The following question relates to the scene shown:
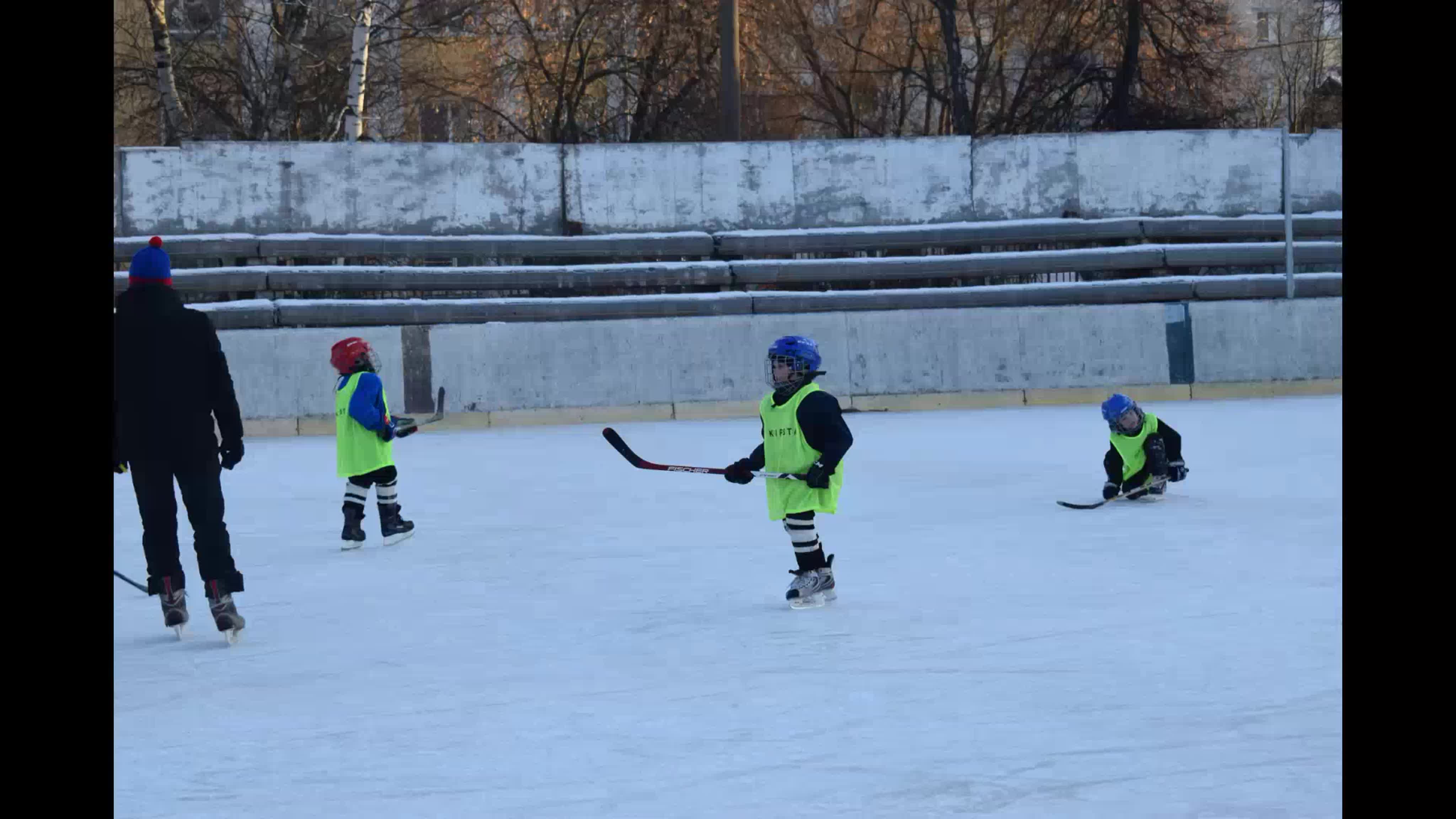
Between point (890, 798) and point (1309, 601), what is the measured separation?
328 centimetres

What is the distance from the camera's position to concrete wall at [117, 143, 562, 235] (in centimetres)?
1883

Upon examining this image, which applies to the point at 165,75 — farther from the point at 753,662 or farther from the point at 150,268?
the point at 753,662

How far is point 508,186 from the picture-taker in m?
19.6

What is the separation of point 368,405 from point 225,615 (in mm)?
3088

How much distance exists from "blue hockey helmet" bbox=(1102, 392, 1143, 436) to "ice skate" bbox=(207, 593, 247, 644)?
5.55 m

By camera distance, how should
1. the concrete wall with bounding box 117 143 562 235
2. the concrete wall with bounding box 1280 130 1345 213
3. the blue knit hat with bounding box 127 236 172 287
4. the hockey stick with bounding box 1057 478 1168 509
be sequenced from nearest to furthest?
the blue knit hat with bounding box 127 236 172 287
the hockey stick with bounding box 1057 478 1168 509
the concrete wall with bounding box 117 143 562 235
the concrete wall with bounding box 1280 130 1345 213

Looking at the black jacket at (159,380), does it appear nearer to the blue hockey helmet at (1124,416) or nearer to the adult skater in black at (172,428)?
the adult skater in black at (172,428)

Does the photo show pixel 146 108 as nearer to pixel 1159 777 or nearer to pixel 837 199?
pixel 837 199

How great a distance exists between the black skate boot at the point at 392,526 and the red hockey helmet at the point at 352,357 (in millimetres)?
807

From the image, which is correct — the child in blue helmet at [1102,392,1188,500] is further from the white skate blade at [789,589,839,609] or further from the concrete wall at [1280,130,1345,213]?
the concrete wall at [1280,130,1345,213]

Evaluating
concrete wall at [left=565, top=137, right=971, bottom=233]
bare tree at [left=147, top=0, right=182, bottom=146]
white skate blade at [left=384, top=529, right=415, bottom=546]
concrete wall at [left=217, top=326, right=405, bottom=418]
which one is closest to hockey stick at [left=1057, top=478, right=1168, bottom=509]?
white skate blade at [left=384, top=529, right=415, bottom=546]

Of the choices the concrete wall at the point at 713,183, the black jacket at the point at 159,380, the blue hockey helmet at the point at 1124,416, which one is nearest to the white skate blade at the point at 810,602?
the black jacket at the point at 159,380

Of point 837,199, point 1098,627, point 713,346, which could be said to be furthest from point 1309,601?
point 837,199

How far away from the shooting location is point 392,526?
966cm
